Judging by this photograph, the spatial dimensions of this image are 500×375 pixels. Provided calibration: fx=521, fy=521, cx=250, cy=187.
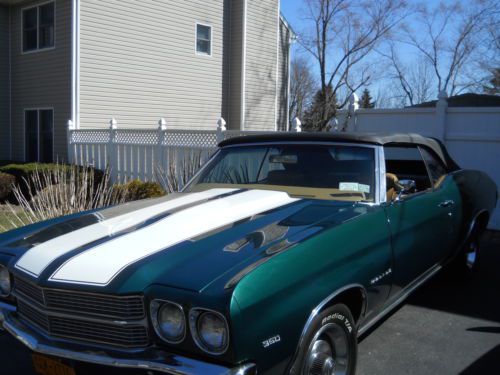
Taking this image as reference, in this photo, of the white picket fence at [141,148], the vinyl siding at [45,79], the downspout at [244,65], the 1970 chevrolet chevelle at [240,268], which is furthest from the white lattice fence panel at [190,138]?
the downspout at [244,65]

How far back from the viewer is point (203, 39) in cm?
1677

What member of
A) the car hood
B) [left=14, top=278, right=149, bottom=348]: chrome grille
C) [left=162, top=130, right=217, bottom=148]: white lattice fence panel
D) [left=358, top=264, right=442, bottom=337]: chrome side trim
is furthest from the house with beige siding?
[left=14, top=278, right=149, bottom=348]: chrome grille

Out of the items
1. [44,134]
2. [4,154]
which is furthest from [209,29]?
[4,154]

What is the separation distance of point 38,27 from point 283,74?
8.85m

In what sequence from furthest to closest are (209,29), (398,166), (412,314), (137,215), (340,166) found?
(209,29) < (398,166) < (412,314) < (340,166) < (137,215)

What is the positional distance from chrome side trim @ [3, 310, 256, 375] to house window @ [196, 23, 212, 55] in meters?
14.7

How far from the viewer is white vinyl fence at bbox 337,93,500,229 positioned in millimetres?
8117

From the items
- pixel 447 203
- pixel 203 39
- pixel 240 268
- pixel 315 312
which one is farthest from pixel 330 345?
pixel 203 39

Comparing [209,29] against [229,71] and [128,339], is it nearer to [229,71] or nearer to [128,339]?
[229,71]

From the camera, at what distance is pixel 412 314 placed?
4801 millimetres

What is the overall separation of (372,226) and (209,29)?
1458 cm

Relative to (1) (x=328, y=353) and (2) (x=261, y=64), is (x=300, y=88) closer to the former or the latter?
(2) (x=261, y=64)

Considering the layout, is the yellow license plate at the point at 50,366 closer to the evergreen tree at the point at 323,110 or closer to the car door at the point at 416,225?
the car door at the point at 416,225

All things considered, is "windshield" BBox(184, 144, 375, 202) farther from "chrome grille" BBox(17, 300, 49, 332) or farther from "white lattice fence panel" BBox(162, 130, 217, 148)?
"white lattice fence panel" BBox(162, 130, 217, 148)
